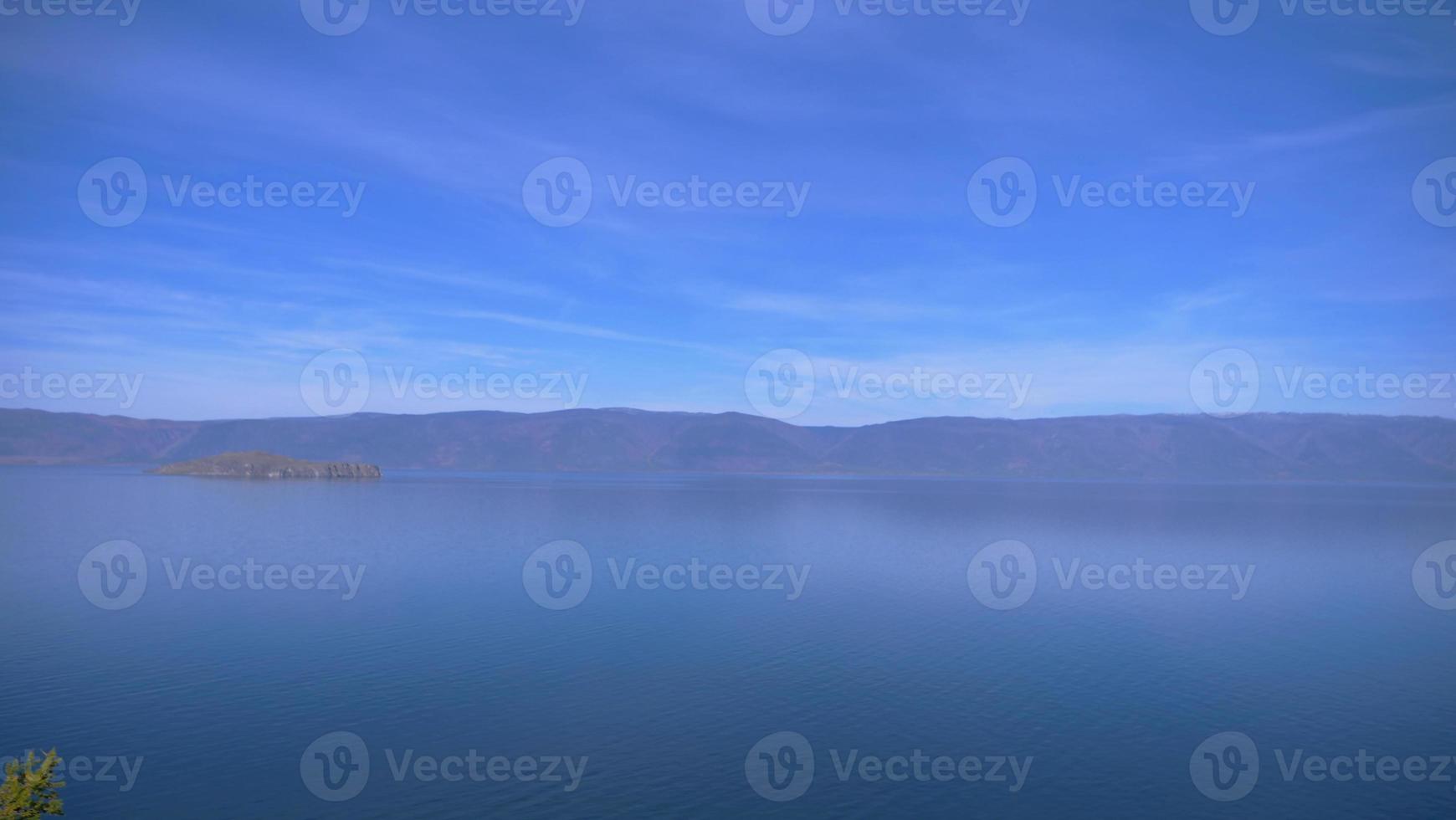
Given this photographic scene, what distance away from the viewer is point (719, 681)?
29688mm

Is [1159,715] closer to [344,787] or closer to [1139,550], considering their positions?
[344,787]

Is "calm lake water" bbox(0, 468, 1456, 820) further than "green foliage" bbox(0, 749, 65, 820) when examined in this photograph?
Yes

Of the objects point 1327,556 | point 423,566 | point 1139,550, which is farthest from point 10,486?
point 1327,556

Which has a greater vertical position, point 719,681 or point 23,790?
point 719,681

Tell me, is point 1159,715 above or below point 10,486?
below

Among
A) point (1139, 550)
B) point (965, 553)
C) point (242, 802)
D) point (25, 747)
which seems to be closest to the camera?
point (242, 802)

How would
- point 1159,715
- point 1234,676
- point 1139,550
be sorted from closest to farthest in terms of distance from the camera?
point 1159,715 < point 1234,676 < point 1139,550

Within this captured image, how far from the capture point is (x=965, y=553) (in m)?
66.4

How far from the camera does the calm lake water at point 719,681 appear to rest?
2067 centimetres

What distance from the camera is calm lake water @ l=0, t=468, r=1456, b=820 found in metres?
20.7

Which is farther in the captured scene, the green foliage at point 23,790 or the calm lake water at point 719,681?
the calm lake water at point 719,681

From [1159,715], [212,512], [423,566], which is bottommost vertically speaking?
[1159,715]

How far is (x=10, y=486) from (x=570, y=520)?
12725 cm

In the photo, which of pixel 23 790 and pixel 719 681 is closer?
pixel 23 790
